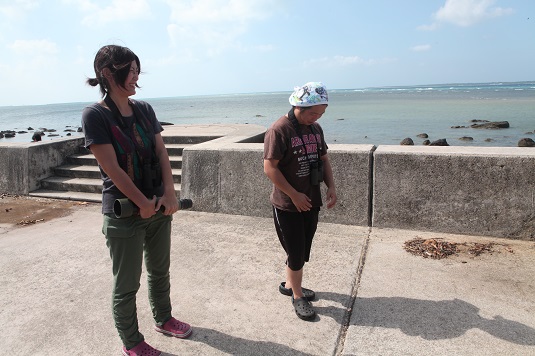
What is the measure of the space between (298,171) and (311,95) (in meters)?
0.55

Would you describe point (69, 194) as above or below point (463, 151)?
below

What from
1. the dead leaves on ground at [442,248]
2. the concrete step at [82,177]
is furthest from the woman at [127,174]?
the concrete step at [82,177]

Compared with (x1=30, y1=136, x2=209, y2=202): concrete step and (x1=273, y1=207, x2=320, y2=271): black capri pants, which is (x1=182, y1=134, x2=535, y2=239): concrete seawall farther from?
(x1=273, y1=207, x2=320, y2=271): black capri pants

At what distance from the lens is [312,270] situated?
3814mm

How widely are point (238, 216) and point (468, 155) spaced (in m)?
2.80

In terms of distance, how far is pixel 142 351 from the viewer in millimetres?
2604

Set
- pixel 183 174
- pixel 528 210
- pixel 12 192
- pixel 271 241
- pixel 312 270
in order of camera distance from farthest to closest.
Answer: pixel 12 192, pixel 183 174, pixel 271 241, pixel 528 210, pixel 312 270

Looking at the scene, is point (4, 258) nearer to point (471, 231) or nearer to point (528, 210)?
point (471, 231)

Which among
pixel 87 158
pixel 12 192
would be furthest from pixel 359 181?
pixel 12 192

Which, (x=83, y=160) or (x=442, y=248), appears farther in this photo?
(x=83, y=160)

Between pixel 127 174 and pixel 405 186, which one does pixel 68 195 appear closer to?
pixel 127 174

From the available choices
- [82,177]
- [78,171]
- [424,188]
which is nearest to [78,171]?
[78,171]

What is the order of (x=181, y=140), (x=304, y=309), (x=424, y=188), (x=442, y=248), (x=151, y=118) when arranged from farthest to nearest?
(x=181, y=140), (x=424, y=188), (x=442, y=248), (x=304, y=309), (x=151, y=118)

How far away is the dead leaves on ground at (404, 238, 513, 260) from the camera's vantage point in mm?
4016
